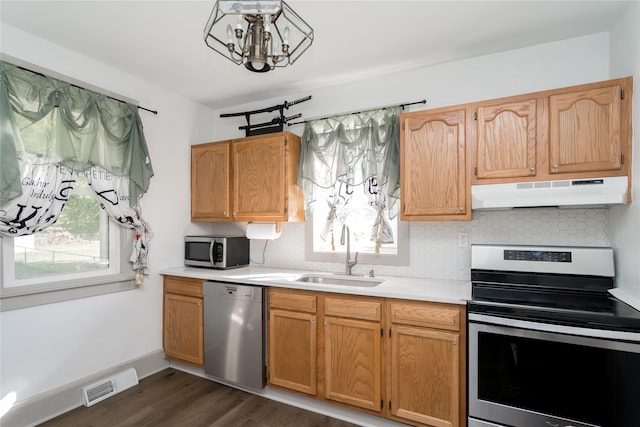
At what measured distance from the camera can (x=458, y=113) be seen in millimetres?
2240

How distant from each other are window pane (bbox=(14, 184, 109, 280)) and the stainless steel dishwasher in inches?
36.4

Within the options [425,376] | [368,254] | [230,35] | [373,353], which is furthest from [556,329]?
[230,35]

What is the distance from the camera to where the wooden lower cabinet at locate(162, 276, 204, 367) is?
113 inches

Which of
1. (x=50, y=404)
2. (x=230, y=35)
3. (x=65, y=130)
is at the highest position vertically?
(x=230, y=35)

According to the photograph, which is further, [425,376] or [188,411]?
[188,411]

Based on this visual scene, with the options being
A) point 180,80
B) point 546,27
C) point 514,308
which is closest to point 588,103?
point 546,27

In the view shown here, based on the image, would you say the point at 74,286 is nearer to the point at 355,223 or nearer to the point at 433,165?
the point at 355,223

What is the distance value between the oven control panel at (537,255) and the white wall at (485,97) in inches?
7.5

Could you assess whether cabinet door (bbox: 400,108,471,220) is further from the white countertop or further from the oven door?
the oven door

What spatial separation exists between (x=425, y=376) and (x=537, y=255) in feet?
3.55

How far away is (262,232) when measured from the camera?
313 cm

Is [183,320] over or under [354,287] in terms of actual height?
under

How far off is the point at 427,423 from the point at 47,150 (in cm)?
311

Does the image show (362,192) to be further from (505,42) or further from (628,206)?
(628,206)
